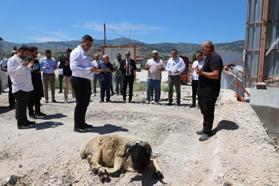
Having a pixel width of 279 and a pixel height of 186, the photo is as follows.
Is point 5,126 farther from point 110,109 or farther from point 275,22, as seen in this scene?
point 275,22

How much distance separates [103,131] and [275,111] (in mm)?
4578

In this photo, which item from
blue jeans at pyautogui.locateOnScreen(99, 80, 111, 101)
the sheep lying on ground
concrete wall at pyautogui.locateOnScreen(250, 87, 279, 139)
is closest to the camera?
the sheep lying on ground

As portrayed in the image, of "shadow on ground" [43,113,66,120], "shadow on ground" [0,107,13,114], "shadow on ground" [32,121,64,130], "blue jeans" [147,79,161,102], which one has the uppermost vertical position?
"blue jeans" [147,79,161,102]

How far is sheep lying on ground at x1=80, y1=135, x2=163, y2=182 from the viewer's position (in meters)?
5.64

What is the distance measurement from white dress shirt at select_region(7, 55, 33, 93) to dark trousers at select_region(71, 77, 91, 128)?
1.40 m

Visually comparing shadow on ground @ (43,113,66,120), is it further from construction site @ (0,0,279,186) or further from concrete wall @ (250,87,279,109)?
concrete wall @ (250,87,279,109)

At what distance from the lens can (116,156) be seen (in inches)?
236

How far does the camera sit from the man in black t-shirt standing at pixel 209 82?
24.7 feet

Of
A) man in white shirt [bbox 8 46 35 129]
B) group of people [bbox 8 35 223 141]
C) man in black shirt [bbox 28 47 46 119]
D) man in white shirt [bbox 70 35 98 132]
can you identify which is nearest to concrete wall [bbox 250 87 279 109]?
group of people [bbox 8 35 223 141]

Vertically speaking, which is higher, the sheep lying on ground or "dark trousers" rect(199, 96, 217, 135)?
"dark trousers" rect(199, 96, 217, 135)

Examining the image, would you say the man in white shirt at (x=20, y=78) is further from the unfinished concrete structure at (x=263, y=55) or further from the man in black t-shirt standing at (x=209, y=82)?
the unfinished concrete structure at (x=263, y=55)

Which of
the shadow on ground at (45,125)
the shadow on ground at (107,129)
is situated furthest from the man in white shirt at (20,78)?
the shadow on ground at (107,129)

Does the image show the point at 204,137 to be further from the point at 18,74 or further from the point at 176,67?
the point at 176,67

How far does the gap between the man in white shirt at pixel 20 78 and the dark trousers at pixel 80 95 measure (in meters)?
1.40
